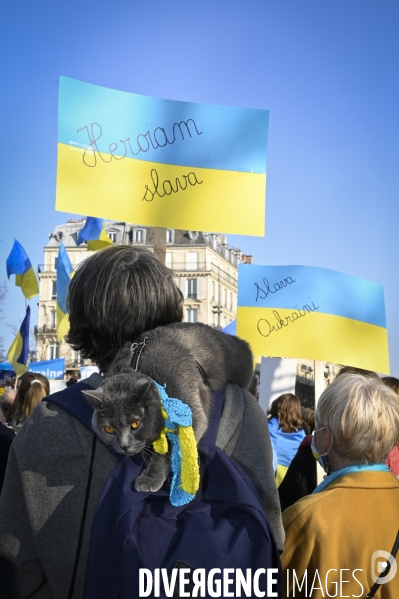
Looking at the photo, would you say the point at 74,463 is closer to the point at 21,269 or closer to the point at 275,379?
the point at 275,379

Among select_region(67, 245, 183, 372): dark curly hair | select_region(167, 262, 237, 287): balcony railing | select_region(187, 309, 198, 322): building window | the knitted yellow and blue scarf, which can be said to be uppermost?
select_region(167, 262, 237, 287): balcony railing

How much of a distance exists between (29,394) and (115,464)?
13.3 ft

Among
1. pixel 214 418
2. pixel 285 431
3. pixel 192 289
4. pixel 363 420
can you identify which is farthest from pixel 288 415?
pixel 192 289

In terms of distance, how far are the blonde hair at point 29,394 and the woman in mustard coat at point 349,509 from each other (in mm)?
3364

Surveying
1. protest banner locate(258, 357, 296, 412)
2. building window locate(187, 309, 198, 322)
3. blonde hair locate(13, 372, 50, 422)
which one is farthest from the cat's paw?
building window locate(187, 309, 198, 322)

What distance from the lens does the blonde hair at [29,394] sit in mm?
5551

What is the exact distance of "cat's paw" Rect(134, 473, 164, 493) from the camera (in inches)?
63.3

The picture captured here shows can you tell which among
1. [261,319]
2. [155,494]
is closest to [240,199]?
[261,319]

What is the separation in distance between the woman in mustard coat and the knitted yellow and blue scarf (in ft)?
2.80

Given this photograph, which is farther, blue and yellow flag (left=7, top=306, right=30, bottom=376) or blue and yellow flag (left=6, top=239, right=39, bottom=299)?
blue and yellow flag (left=6, top=239, right=39, bottom=299)

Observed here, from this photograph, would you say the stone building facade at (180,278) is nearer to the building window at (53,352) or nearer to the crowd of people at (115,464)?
the building window at (53,352)

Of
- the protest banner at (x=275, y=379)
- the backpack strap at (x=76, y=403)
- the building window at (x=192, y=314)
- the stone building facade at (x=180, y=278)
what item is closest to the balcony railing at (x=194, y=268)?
the stone building facade at (x=180, y=278)

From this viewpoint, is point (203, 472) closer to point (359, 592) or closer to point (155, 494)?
point (155, 494)

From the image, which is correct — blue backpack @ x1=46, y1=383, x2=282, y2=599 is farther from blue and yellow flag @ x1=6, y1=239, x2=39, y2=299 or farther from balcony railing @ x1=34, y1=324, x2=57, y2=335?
balcony railing @ x1=34, y1=324, x2=57, y2=335
